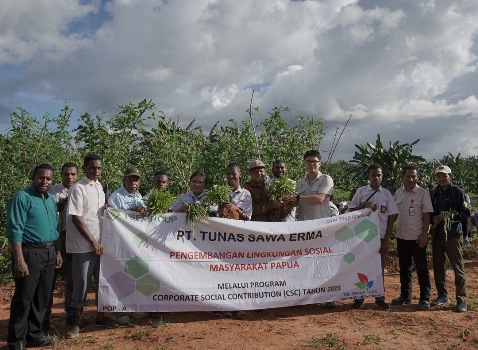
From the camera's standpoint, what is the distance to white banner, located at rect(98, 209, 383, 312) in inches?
191

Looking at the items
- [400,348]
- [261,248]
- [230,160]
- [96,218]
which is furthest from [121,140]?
[400,348]

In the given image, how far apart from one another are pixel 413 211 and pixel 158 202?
3.31 meters

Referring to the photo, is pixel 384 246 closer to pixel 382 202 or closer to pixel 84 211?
pixel 382 202

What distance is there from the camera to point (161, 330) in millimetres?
4703

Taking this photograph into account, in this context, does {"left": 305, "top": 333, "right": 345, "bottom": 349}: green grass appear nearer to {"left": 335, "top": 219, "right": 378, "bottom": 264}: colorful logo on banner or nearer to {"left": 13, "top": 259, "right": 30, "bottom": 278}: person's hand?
{"left": 335, "top": 219, "right": 378, "bottom": 264}: colorful logo on banner

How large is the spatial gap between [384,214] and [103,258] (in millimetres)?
3593

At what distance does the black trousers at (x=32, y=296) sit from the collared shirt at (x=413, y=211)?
4323mm

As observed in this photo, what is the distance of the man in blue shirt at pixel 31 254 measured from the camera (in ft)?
13.1

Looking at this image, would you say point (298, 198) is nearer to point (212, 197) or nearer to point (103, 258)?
point (212, 197)

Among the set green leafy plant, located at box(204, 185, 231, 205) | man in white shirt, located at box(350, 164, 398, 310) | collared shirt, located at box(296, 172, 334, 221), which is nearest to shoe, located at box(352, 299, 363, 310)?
Answer: man in white shirt, located at box(350, 164, 398, 310)

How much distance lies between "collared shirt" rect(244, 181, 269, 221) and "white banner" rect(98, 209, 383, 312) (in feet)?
1.17

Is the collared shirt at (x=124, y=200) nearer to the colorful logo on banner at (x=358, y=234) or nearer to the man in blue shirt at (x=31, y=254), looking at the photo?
the man in blue shirt at (x=31, y=254)

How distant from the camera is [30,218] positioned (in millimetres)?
4102

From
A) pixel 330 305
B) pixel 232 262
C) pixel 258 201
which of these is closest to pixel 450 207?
pixel 330 305
